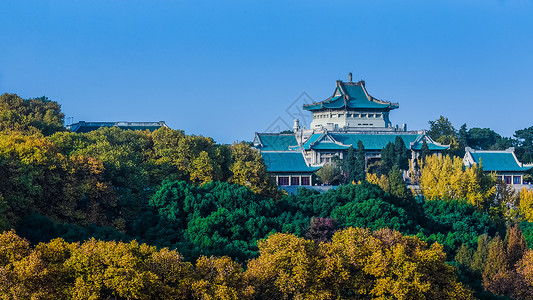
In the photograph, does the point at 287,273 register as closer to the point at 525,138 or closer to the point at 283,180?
the point at 283,180

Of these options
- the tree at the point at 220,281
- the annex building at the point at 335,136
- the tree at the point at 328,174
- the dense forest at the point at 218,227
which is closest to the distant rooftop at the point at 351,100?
the annex building at the point at 335,136

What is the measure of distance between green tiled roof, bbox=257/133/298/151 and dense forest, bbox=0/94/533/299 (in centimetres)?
1221

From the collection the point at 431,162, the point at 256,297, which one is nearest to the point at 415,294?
the point at 256,297

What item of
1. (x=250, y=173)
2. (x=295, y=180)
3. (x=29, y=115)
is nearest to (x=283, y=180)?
(x=295, y=180)

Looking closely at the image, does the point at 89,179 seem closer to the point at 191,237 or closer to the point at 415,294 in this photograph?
the point at 191,237

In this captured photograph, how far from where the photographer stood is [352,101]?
6206 centimetres

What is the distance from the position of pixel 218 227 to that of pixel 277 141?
102 feet

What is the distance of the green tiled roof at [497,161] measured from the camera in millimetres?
50688

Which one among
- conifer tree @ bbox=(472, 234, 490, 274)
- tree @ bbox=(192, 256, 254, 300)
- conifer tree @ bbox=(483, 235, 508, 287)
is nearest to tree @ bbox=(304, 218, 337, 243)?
conifer tree @ bbox=(472, 234, 490, 274)

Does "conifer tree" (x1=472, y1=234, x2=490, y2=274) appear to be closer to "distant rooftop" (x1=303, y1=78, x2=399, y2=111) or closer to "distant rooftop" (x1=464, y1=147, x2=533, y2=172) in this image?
"distant rooftop" (x1=464, y1=147, x2=533, y2=172)

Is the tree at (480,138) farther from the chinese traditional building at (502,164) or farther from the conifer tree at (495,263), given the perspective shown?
the conifer tree at (495,263)

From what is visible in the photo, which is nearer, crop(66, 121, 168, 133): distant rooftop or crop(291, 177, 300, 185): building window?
crop(291, 177, 300, 185): building window

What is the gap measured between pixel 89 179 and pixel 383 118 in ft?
120

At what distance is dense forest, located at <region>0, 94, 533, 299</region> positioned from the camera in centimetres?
1902
